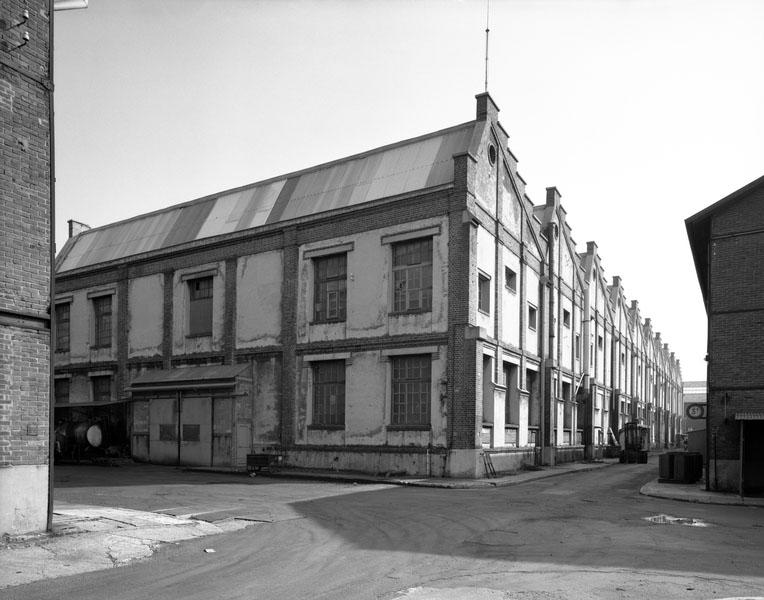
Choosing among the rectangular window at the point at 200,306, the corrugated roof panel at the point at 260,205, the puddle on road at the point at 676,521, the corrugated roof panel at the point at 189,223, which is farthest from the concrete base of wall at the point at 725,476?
the corrugated roof panel at the point at 189,223

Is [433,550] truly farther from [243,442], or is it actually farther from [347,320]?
[243,442]

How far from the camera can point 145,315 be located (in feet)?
107

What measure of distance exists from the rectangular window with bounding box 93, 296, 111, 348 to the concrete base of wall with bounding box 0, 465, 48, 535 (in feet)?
78.9

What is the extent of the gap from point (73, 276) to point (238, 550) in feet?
95.0

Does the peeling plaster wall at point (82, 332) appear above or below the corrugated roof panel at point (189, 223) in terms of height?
below

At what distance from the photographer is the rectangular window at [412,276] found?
24.8m

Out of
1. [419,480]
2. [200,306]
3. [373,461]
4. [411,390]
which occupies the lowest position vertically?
[419,480]

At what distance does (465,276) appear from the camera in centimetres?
2361

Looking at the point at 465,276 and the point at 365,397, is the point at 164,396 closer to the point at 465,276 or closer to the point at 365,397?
the point at 365,397

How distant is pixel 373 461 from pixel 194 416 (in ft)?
26.8

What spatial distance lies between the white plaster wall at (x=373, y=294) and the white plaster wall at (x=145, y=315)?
26.5 ft

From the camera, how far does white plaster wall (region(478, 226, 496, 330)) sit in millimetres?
24734

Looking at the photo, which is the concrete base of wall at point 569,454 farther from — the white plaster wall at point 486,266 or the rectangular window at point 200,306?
the rectangular window at point 200,306

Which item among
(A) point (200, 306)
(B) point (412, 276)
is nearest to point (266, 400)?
(A) point (200, 306)
